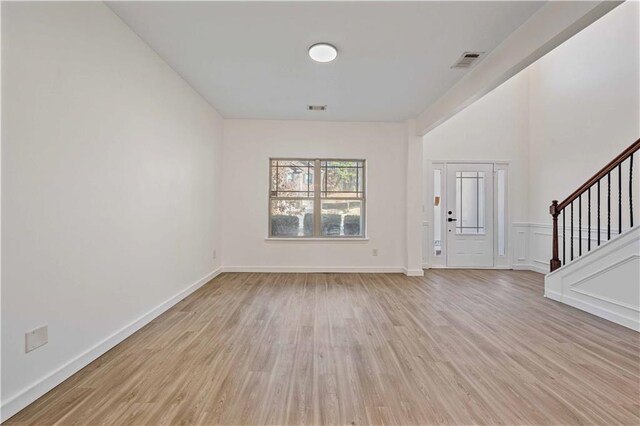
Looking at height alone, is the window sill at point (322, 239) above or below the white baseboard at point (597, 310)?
above

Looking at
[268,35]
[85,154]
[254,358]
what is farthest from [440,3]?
[254,358]

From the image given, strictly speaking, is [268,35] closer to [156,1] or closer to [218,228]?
[156,1]

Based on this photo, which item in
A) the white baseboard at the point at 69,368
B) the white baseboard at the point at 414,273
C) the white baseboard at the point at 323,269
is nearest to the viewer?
the white baseboard at the point at 69,368

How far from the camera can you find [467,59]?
9.86 feet

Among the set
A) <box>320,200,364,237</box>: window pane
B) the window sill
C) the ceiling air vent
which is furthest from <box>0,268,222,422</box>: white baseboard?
the ceiling air vent

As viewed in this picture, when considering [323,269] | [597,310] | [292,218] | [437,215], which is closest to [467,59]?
[597,310]

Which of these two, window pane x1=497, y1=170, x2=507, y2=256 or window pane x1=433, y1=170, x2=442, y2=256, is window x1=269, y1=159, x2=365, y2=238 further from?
window pane x1=497, y1=170, x2=507, y2=256

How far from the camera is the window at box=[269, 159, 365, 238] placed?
17.6ft

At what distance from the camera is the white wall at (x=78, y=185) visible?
5.16 feet

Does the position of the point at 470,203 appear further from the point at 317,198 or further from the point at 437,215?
the point at 317,198

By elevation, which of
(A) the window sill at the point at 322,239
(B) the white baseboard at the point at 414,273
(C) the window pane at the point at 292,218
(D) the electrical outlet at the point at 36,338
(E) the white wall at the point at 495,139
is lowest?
(B) the white baseboard at the point at 414,273

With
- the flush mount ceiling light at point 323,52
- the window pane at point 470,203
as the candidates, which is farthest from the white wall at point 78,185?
the window pane at point 470,203

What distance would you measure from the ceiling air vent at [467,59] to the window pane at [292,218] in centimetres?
311

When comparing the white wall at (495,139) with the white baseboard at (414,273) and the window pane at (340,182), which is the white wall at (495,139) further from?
the window pane at (340,182)
